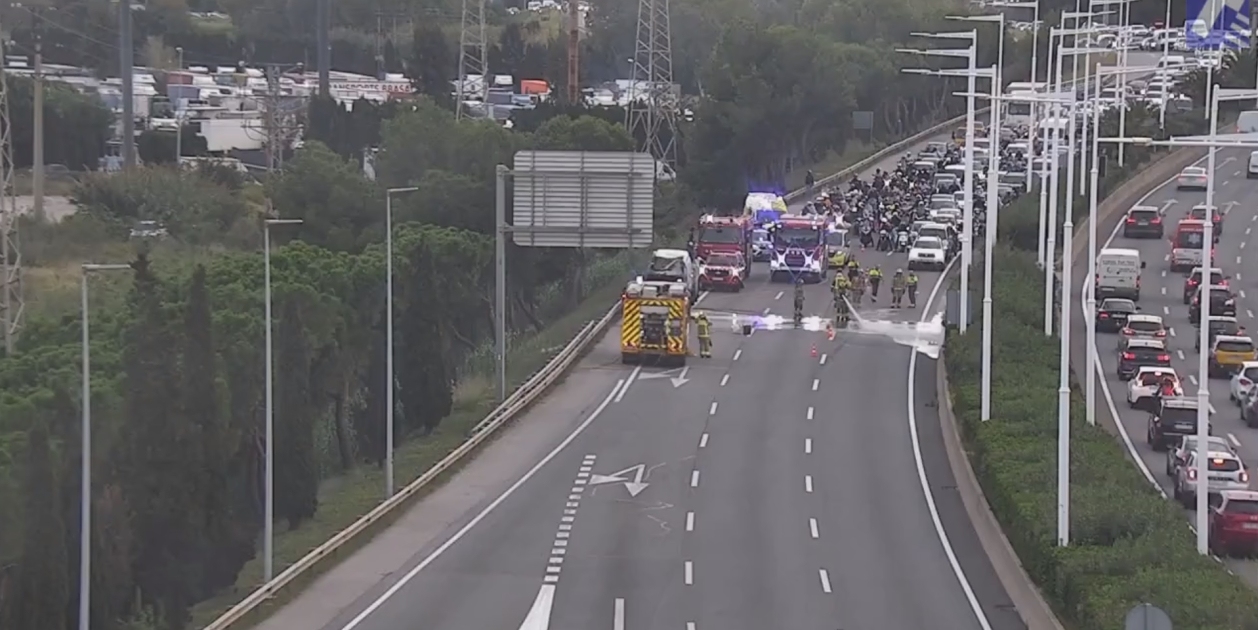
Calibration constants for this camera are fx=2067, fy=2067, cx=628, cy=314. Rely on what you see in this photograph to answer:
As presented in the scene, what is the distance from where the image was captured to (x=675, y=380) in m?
58.3

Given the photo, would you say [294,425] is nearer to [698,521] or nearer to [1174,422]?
[698,521]

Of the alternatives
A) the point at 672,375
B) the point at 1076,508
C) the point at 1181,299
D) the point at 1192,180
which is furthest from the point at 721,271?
the point at 1076,508

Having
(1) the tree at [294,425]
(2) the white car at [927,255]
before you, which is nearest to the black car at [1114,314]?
(2) the white car at [927,255]

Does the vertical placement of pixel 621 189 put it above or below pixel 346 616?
above

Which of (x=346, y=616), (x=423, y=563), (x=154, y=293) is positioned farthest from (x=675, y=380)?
(x=346, y=616)

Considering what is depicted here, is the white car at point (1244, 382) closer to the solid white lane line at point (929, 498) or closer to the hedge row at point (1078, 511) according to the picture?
the hedge row at point (1078, 511)

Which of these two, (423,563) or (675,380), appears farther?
(675,380)

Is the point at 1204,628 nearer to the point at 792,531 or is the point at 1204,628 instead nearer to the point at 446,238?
the point at 792,531

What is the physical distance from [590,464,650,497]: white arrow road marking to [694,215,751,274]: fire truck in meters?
30.0

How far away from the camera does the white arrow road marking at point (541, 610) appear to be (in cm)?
3133

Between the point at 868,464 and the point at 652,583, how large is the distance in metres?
12.8

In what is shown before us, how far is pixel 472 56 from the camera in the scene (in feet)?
531

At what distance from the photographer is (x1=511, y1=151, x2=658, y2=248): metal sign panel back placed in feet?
184

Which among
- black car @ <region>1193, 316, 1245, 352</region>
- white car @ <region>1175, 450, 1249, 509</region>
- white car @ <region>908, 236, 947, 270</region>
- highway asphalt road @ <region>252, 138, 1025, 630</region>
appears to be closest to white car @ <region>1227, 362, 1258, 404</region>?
black car @ <region>1193, 316, 1245, 352</region>
